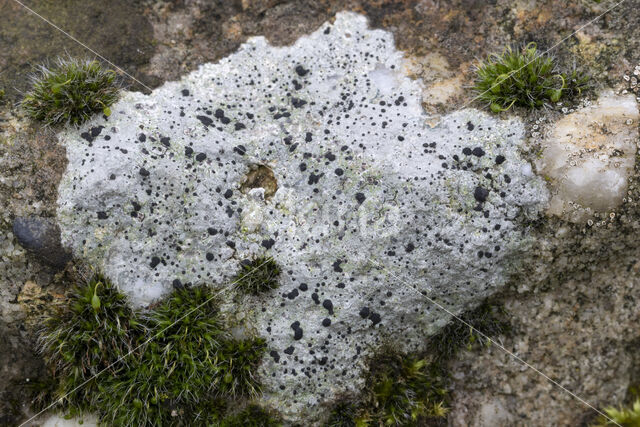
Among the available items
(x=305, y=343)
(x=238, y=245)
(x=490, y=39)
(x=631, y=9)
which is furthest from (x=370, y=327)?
(x=631, y=9)

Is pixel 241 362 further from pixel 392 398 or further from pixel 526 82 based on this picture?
pixel 526 82

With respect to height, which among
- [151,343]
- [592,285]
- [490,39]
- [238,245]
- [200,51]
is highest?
[490,39]

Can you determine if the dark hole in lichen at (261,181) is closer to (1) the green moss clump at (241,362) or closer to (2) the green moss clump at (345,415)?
(1) the green moss clump at (241,362)

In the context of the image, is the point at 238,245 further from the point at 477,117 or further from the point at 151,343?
the point at 477,117

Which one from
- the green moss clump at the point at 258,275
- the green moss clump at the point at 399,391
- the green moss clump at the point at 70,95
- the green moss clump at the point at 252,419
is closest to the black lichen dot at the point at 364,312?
the green moss clump at the point at 399,391

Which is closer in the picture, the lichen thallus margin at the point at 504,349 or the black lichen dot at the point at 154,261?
the black lichen dot at the point at 154,261

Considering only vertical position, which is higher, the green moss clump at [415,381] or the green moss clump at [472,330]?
the green moss clump at [472,330]
